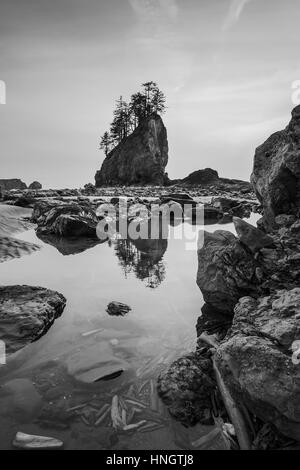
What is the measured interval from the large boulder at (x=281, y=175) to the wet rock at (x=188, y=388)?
11.1 ft

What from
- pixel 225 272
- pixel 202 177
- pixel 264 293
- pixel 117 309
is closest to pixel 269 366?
pixel 264 293

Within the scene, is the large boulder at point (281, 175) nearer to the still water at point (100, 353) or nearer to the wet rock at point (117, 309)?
the still water at point (100, 353)

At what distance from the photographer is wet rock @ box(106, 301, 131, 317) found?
5.52 meters

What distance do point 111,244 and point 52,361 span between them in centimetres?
839

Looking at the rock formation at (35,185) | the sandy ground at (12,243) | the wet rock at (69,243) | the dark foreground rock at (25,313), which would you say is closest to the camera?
the dark foreground rock at (25,313)

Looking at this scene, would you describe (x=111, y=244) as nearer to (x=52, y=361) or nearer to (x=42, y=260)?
(x=42, y=260)

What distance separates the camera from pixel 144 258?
9969 millimetres

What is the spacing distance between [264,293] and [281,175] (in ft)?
A: 8.60

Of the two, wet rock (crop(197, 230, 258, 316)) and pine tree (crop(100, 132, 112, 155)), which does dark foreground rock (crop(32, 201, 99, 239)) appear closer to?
wet rock (crop(197, 230, 258, 316))

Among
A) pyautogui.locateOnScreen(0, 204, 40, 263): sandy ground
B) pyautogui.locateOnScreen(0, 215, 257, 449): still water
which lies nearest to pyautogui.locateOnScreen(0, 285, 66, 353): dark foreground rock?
pyautogui.locateOnScreen(0, 215, 257, 449): still water

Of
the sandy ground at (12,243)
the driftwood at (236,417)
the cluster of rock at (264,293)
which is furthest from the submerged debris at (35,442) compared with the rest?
the sandy ground at (12,243)

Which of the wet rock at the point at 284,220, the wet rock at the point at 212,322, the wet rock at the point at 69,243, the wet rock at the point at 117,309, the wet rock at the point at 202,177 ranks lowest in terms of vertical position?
the wet rock at the point at 212,322

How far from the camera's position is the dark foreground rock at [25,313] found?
4.54 m
